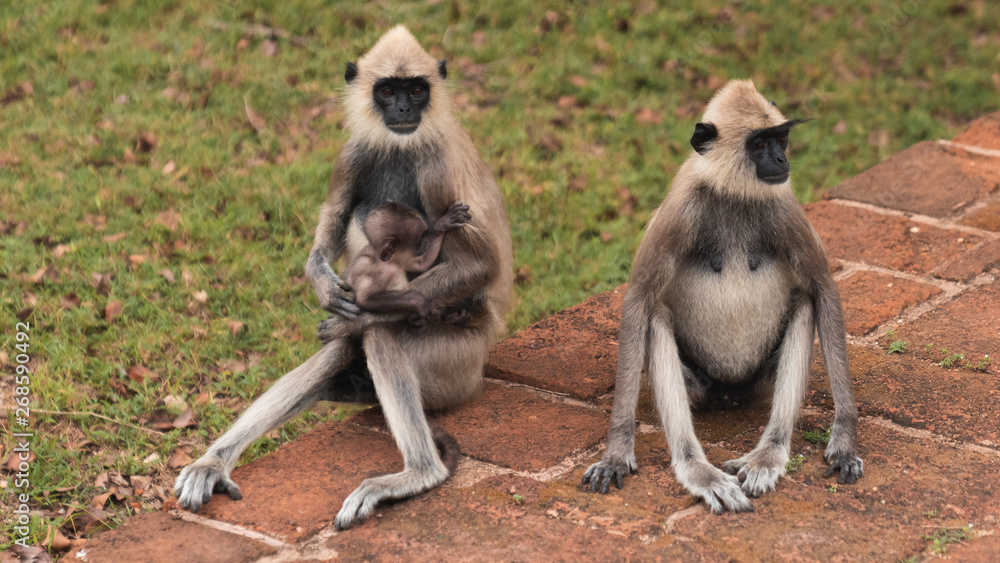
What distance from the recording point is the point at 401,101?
3.81 meters

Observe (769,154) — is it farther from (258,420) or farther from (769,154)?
(258,420)

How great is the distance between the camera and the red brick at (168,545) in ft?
10.0

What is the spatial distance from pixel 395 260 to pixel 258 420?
2.44 feet

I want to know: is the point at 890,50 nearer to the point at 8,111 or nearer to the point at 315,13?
the point at 315,13

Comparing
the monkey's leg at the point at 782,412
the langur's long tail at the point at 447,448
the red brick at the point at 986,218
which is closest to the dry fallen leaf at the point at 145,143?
the langur's long tail at the point at 447,448

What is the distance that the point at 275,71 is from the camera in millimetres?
7707

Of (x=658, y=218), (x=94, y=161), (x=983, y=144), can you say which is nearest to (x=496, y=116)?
(x=94, y=161)

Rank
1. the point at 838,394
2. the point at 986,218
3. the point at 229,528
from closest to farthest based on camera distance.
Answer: the point at 229,528
the point at 838,394
the point at 986,218

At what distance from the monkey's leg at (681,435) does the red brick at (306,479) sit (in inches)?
36.9

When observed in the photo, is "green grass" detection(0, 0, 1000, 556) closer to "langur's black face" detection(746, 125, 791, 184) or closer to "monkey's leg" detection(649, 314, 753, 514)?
"monkey's leg" detection(649, 314, 753, 514)

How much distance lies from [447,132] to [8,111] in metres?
4.54

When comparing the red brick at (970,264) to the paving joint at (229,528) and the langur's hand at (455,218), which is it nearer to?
the langur's hand at (455,218)

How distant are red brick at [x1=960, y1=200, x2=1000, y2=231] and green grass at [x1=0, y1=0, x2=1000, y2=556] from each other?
4.41ft

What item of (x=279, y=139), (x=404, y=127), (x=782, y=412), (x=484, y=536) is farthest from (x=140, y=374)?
(x=782, y=412)
